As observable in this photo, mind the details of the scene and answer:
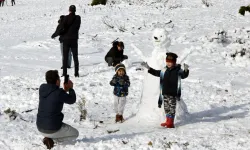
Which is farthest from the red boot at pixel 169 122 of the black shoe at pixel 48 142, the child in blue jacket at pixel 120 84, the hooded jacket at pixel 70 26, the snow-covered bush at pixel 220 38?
the snow-covered bush at pixel 220 38

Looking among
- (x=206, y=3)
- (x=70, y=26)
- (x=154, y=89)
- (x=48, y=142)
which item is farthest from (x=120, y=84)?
(x=206, y=3)

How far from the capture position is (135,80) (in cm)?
940

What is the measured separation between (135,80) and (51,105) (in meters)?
4.82

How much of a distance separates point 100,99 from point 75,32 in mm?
2072

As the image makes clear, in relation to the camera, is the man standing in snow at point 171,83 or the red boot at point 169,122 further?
the red boot at point 169,122

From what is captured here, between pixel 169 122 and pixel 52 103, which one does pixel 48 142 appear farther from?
pixel 169 122

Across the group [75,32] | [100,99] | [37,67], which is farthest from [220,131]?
[37,67]

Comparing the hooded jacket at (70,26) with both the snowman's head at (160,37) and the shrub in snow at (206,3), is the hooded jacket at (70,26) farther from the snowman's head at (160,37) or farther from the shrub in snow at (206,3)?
the shrub in snow at (206,3)

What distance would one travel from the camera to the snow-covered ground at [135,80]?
537cm

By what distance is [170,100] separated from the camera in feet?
19.3

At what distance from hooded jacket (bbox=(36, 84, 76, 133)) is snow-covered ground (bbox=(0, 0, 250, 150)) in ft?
1.48

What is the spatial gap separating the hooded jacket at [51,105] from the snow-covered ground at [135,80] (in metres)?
0.45

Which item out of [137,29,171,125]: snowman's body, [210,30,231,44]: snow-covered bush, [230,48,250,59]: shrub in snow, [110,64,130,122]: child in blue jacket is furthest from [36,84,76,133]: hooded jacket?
[210,30,231,44]: snow-covered bush

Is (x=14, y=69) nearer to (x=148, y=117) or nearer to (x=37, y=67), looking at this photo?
(x=37, y=67)
